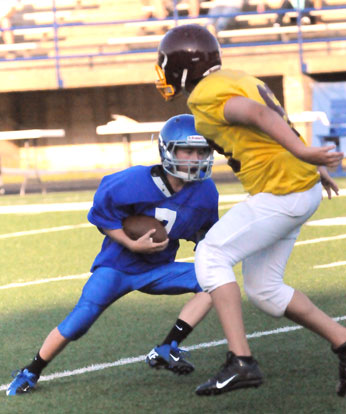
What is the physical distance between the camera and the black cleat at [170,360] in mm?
4180

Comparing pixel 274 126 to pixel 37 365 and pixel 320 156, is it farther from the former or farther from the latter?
pixel 37 365

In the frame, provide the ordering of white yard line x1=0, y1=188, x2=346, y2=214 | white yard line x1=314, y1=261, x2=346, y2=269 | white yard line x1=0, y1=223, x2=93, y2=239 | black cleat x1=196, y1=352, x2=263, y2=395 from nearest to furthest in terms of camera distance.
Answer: black cleat x1=196, y1=352, x2=263, y2=395 < white yard line x1=314, y1=261, x2=346, y2=269 < white yard line x1=0, y1=223, x2=93, y2=239 < white yard line x1=0, y1=188, x2=346, y2=214

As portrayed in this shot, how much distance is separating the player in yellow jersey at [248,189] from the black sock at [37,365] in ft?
2.82

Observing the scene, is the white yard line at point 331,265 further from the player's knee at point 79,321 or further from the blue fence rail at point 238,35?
the blue fence rail at point 238,35

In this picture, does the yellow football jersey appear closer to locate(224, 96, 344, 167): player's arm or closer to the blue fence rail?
locate(224, 96, 344, 167): player's arm

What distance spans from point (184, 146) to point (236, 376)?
1.13m

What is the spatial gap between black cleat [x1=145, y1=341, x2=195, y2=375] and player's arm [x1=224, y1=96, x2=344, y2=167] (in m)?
1.25

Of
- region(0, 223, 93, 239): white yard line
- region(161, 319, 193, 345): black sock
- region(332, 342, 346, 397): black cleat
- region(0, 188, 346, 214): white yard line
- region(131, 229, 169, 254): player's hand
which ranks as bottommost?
region(0, 188, 346, 214): white yard line

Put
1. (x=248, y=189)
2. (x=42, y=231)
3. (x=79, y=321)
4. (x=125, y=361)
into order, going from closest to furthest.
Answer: (x=248, y=189) < (x=79, y=321) < (x=125, y=361) < (x=42, y=231)

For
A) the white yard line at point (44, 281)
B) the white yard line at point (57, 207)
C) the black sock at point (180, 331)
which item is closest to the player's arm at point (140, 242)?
the black sock at point (180, 331)

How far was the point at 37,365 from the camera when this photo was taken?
4.00 metres

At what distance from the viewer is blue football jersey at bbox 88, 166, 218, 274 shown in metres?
4.18

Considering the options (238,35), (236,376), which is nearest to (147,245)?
(236,376)

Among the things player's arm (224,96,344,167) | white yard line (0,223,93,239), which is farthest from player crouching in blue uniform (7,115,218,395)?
white yard line (0,223,93,239)
